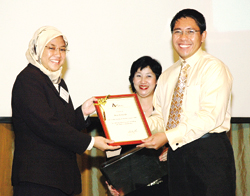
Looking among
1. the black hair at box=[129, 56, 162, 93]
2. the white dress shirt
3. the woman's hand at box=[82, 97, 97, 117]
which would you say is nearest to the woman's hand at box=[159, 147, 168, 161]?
the white dress shirt

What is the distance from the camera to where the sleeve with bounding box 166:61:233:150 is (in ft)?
7.52

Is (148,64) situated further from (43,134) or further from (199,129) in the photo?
(43,134)

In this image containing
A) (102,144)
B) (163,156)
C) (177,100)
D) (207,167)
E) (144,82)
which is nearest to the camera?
(207,167)

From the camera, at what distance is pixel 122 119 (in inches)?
101

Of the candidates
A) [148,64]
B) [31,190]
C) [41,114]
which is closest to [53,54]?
[41,114]

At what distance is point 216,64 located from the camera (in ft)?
7.85

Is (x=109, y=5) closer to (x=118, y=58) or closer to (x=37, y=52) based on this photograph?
(x=118, y=58)

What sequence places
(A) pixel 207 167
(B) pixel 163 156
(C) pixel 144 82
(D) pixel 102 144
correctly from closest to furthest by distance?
(A) pixel 207 167 → (D) pixel 102 144 → (B) pixel 163 156 → (C) pixel 144 82

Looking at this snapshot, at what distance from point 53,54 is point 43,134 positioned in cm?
59

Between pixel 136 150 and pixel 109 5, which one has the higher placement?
pixel 109 5

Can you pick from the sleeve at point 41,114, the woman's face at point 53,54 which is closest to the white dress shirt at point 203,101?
the sleeve at point 41,114

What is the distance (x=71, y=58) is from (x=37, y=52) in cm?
144

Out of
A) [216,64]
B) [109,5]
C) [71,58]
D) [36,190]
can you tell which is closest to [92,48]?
[71,58]

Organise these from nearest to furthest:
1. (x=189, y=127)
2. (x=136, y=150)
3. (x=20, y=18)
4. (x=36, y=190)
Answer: (x=36, y=190)
(x=189, y=127)
(x=136, y=150)
(x=20, y=18)
